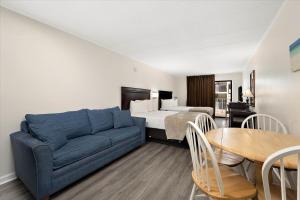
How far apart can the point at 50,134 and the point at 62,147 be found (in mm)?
241

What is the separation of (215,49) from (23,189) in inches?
171

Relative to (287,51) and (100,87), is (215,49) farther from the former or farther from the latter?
(100,87)

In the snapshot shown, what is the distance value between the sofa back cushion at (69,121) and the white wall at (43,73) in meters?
0.22

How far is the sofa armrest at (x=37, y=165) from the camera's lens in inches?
58.1

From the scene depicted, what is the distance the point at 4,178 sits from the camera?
1915 millimetres

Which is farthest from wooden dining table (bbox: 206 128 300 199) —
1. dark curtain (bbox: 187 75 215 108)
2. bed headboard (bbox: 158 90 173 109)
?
dark curtain (bbox: 187 75 215 108)

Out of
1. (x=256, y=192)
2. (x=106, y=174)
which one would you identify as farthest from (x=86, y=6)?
(x=256, y=192)

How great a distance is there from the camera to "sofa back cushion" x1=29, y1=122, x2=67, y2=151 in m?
1.75

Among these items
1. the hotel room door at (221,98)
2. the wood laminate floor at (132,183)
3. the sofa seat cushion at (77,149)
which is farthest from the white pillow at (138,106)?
the hotel room door at (221,98)

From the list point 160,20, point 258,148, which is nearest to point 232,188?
point 258,148

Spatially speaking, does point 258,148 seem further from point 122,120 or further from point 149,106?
point 149,106

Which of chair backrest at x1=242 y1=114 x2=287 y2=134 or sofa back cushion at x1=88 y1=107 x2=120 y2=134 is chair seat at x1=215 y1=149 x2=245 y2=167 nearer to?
chair backrest at x1=242 y1=114 x2=287 y2=134

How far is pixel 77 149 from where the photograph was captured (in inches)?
75.0

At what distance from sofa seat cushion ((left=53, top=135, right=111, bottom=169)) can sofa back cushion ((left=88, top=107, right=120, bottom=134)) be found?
43 cm
